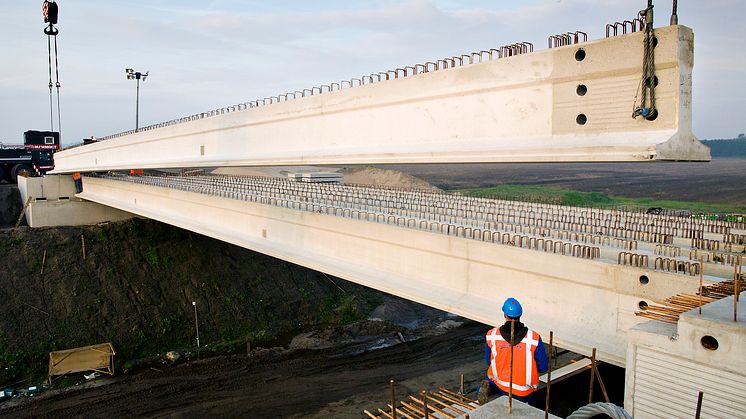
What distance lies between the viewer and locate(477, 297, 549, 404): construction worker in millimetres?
6629

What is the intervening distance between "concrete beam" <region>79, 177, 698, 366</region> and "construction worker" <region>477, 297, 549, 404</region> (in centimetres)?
165

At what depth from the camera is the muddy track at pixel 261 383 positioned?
19.0 metres

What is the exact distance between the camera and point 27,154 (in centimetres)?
3659

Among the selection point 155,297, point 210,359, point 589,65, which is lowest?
point 210,359

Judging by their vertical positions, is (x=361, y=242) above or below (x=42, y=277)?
above

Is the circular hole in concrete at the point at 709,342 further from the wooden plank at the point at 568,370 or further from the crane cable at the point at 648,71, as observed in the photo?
the wooden plank at the point at 568,370

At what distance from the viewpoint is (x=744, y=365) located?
17.3 ft

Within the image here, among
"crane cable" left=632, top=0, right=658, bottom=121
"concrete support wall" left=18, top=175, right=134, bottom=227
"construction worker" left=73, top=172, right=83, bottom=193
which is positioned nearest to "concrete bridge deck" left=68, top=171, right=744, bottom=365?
"crane cable" left=632, top=0, right=658, bottom=121

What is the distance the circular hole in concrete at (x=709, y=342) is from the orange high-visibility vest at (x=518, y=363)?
5.67 feet

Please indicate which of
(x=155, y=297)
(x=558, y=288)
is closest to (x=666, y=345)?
(x=558, y=288)

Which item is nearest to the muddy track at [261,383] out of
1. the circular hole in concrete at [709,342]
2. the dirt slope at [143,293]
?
the dirt slope at [143,293]

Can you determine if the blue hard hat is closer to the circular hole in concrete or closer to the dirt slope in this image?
the circular hole in concrete

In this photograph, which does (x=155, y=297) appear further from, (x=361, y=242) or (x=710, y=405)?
(x=710, y=405)

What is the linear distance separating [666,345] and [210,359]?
21356 millimetres
